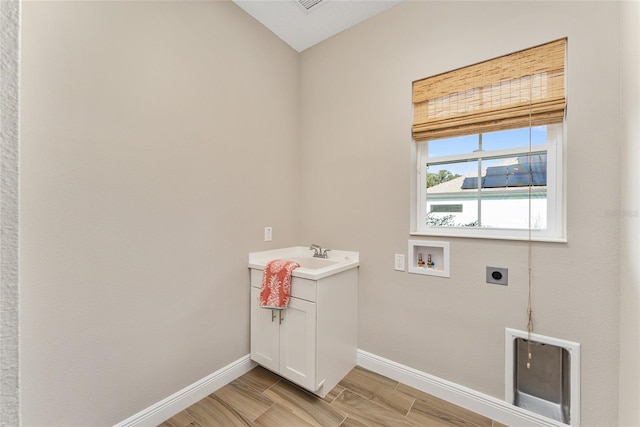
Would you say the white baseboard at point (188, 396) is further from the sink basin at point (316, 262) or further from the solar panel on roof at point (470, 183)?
the solar panel on roof at point (470, 183)

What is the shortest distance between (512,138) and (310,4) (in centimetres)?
172

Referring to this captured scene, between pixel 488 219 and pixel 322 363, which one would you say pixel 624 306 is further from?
pixel 322 363

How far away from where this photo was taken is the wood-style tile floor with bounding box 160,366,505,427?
1577mm

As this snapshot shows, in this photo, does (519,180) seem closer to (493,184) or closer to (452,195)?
Result: (493,184)

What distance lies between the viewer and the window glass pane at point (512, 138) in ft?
5.15

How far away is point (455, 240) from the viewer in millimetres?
1741

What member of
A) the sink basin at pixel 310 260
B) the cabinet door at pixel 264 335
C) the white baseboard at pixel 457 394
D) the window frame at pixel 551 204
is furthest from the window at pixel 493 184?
the cabinet door at pixel 264 335

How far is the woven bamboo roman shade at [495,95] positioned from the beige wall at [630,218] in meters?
0.25

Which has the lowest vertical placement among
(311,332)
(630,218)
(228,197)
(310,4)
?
(311,332)

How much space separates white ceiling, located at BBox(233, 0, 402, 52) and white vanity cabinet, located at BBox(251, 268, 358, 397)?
2.01m

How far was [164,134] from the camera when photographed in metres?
1.59

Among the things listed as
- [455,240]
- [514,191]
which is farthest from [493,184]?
[455,240]

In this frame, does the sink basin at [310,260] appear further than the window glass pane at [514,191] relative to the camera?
Yes

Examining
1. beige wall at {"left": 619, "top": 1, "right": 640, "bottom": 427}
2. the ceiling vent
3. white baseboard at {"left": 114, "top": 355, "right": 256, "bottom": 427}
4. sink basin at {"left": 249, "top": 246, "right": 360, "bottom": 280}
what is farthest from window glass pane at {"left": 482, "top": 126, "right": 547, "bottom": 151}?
white baseboard at {"left": 114, "top": 355, "right": 256, "bottom": 427}
